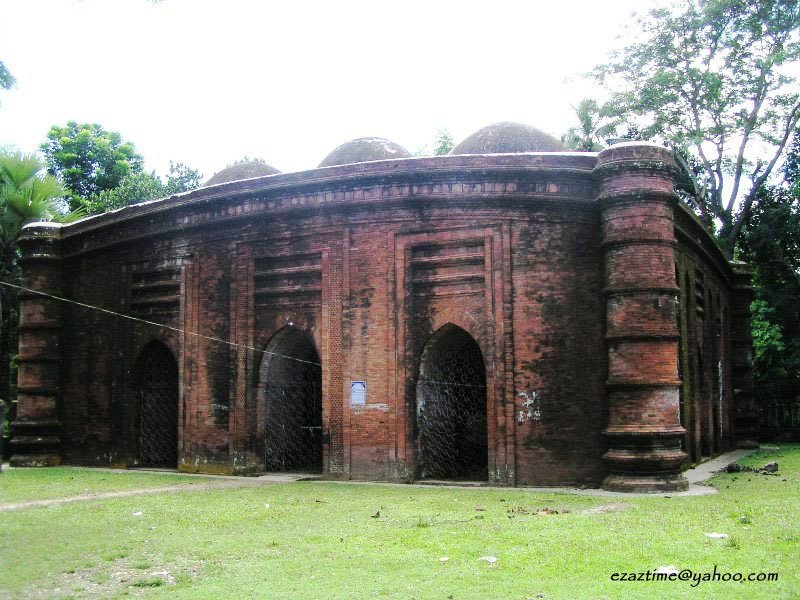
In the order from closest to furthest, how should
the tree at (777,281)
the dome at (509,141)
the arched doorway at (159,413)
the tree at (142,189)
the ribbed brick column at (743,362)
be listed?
the dome at (509,141)
the arched doorway at (159,413)
the ribbed brick column at (743,362)
the tree at (777,281)
the tree at (142,189)

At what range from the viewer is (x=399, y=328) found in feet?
38.7

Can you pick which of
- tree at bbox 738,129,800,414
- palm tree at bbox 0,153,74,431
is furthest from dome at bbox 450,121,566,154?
tree at bbox 738,129,800,414

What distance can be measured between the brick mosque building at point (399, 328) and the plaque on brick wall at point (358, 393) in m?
0.02

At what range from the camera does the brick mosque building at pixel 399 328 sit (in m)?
10.6

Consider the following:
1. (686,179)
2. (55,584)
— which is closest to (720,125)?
(686,179)

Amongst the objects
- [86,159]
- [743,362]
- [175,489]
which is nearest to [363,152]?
[175,489]

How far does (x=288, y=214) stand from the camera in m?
12.8

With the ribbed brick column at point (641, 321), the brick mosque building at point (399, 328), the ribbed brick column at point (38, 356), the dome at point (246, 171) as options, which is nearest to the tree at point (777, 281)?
the brick mosque building at point (399, 328)

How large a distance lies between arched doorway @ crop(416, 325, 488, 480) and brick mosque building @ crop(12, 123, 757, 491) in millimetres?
30

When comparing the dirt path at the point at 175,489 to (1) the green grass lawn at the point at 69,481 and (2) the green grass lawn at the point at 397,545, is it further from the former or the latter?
(2) the green grass lawn at the point at 397,545

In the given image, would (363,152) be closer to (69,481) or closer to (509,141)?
(509,141)

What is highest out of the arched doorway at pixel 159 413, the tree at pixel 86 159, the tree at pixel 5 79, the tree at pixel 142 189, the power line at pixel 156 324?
the tree at pixel 86 159

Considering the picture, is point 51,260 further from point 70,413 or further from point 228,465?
point 228,465

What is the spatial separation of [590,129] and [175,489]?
19488mm
